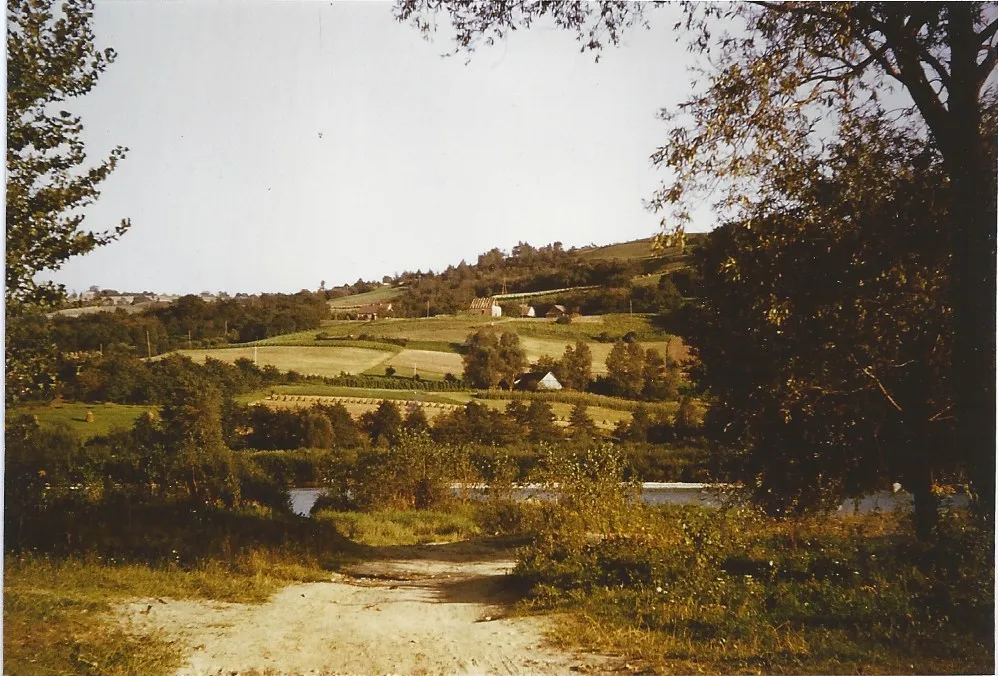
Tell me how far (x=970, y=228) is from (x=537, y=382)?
4609 millimetres

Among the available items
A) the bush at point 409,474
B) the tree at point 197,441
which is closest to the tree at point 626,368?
the bush at point 409,474

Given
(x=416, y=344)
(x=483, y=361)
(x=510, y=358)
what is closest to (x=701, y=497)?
(x=510, y=358)

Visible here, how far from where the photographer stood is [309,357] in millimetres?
8023

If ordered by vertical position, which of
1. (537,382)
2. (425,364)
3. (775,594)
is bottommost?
(775,594)

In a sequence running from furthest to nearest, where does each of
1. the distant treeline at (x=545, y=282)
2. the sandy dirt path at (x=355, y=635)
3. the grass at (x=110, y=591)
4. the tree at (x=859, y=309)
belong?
the distant treeline at (x=545, y=282), the tree at (x=859, y=309), the sandy dirt path at (x=355, y=635), the grass at (x=110, y=591)

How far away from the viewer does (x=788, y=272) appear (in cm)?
540

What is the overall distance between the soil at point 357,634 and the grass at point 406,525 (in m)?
2.13

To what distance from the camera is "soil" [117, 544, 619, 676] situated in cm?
505

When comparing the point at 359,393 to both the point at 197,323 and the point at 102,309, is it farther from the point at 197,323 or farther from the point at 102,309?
the point at 102,309

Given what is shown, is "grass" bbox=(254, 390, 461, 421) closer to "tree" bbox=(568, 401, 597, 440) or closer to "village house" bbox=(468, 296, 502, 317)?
"village house" bbox=(468, 296, 502, 317)

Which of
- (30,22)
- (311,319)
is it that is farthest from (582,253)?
(30,22)

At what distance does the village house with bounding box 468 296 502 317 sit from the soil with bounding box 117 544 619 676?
3.33 metres

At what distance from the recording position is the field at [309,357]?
7.65 metres

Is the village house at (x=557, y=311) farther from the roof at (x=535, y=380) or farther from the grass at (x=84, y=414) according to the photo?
the grass at (x=84, y=414)
